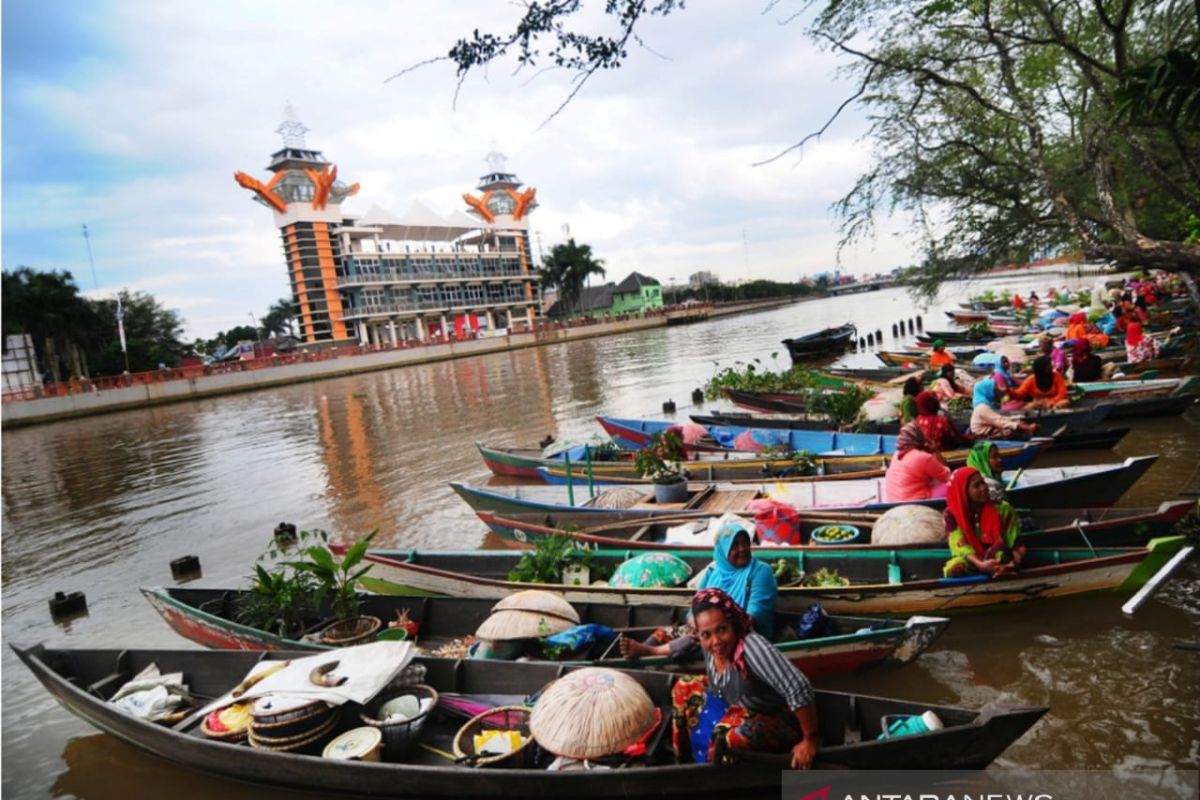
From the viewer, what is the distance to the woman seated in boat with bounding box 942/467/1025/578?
570 centimetres

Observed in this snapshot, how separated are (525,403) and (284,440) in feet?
27.2

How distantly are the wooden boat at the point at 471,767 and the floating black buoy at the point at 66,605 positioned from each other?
4299mm

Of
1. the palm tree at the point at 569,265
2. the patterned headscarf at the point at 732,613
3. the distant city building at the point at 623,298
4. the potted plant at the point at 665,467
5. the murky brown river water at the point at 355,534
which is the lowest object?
the murky brown river water at the point at 355,534

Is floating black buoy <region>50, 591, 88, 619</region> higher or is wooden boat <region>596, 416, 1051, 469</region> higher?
wooden boat <region>596, 416, 1051, 469</region>

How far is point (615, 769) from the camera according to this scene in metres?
3.85

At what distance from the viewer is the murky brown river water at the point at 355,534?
16.8 ft

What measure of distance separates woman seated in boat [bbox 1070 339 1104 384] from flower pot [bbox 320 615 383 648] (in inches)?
516

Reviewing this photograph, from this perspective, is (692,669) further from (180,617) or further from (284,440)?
(284,440)

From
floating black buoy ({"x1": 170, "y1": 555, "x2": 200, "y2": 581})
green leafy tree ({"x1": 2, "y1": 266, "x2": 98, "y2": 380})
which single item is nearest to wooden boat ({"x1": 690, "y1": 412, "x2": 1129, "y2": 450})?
floating black buoy ({"x1": 170, "y1": 555, "x2": 200, "y2": 581})

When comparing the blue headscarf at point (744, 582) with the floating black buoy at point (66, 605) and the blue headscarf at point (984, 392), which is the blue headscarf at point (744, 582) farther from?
the floating black buoy at point (66, 605)

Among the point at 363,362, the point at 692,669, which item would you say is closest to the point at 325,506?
the point at 692,669

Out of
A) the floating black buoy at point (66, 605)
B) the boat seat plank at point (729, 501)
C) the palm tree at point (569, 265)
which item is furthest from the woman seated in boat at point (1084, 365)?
the palm tree at point (569, 265)

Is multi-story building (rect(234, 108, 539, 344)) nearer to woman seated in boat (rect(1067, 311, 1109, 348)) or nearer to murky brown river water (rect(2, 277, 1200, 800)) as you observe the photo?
murky brown river water (rect(2, 277, 1200, 800))

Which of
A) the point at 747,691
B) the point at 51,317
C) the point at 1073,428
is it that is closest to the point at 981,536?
the point at 747,691
